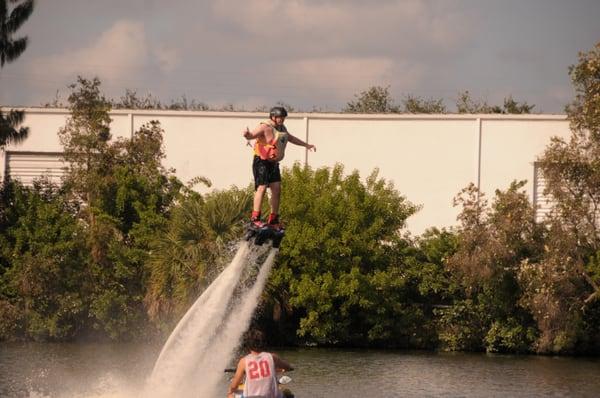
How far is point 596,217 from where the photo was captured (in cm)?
4403

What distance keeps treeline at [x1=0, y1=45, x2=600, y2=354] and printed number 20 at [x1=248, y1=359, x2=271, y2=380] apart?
20.2m

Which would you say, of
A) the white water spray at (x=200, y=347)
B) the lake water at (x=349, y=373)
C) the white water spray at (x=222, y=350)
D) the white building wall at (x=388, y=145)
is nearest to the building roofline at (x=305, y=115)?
the white building wall at (x=388, y=145)

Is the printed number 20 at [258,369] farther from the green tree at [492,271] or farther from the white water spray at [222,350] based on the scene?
the green tree at [492,271]

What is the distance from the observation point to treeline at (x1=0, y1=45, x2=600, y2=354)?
4278 cm

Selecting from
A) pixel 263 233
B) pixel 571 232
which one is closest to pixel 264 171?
pixel 263 233

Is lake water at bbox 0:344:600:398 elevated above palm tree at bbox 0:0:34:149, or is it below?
below

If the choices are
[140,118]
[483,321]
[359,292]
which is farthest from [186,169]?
[483,321]

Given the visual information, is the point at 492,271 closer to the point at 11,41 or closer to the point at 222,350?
the point at 222,350

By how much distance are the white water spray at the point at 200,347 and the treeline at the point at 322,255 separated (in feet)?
37.2

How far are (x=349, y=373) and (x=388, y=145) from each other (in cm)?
1595

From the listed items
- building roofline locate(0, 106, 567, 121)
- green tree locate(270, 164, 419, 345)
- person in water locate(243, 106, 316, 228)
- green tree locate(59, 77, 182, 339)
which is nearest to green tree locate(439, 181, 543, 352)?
green tree locate(270, 164, 419, 345)

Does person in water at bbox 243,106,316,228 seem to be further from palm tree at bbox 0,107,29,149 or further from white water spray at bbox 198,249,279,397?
palm tree at bbox 0,107,29,149

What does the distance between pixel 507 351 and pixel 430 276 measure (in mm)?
4126

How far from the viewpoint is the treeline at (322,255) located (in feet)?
140
